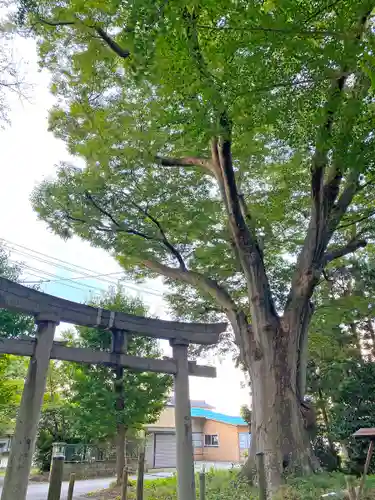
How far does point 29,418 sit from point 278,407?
A: 356cm

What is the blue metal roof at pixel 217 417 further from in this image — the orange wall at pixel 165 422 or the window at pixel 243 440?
the orange wall at pixel 165 422

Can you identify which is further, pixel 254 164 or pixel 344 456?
pixel 344 456

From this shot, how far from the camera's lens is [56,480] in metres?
2.61

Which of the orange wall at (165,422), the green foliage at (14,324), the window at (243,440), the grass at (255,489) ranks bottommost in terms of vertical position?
the grass at (255,489)

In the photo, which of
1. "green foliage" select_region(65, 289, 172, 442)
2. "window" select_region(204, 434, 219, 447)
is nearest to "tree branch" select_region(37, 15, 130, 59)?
"green foliage" select_region(65, 289, 172, 442)

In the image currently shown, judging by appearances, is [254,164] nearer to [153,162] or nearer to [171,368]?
[153,162]

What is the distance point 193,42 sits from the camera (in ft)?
11.8

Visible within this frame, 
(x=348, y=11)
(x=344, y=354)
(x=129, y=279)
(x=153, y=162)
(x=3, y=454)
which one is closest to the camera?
(x=348, y=11)

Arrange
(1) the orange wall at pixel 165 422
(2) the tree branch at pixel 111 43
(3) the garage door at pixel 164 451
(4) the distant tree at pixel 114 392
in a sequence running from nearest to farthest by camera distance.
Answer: (2) the tree branch at pixel 111 43 < (4) the distant tree at pixel 114 392 < (3) the garage door at pixel 164 451 < (1) the orange wall at pixel 165 422

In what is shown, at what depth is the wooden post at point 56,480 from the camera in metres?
2.55

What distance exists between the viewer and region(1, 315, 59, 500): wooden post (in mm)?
4445

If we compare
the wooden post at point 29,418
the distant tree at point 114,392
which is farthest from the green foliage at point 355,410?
the wooden post at point 29,418

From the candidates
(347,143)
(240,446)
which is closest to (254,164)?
(347,143)

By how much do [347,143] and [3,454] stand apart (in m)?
22.2
